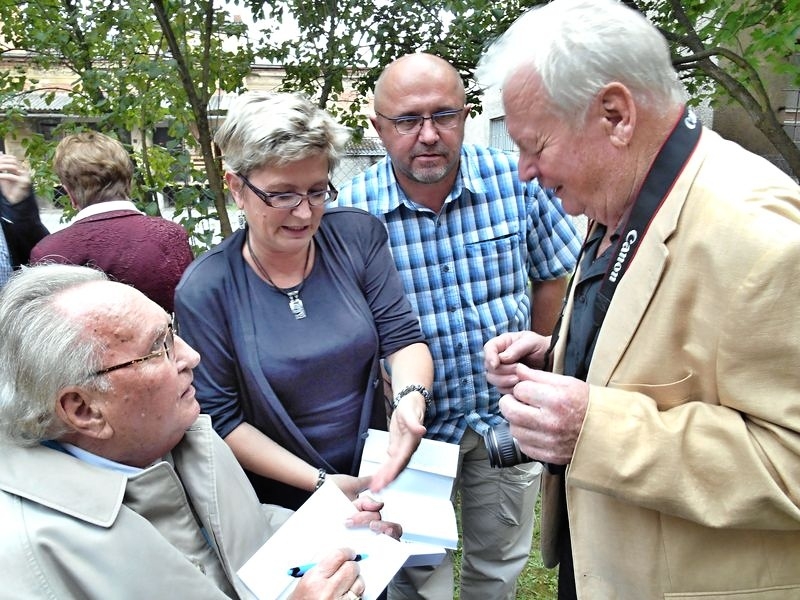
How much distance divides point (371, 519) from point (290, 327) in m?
0.62

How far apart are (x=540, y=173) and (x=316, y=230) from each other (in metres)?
0.82

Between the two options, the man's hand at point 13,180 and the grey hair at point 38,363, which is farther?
the man's hand at point 13,180

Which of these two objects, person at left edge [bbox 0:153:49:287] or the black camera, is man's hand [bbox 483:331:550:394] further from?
person at left edge [bbox 0:153:49:287]

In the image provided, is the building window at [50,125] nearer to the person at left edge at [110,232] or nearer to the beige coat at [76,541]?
the person at left edge at [110,232]

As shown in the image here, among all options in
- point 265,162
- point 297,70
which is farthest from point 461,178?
point 297,70

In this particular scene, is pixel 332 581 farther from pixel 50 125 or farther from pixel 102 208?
pixel 50 125

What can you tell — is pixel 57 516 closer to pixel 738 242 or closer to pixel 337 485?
pixel 337 485

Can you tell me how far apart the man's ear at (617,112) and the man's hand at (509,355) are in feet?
2.28

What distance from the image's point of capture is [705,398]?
1293 millimetres

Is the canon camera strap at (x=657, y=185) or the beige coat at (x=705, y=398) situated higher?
the canon camera strap at (x=657, y=185)

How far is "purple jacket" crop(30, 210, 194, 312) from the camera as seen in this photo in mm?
2949

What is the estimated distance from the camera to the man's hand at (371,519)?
173 cm

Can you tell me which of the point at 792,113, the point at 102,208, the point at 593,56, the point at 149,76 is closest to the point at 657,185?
the point at 593,56

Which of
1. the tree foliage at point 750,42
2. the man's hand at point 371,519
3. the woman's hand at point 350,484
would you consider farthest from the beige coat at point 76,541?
the tree foliage at point 750,42
